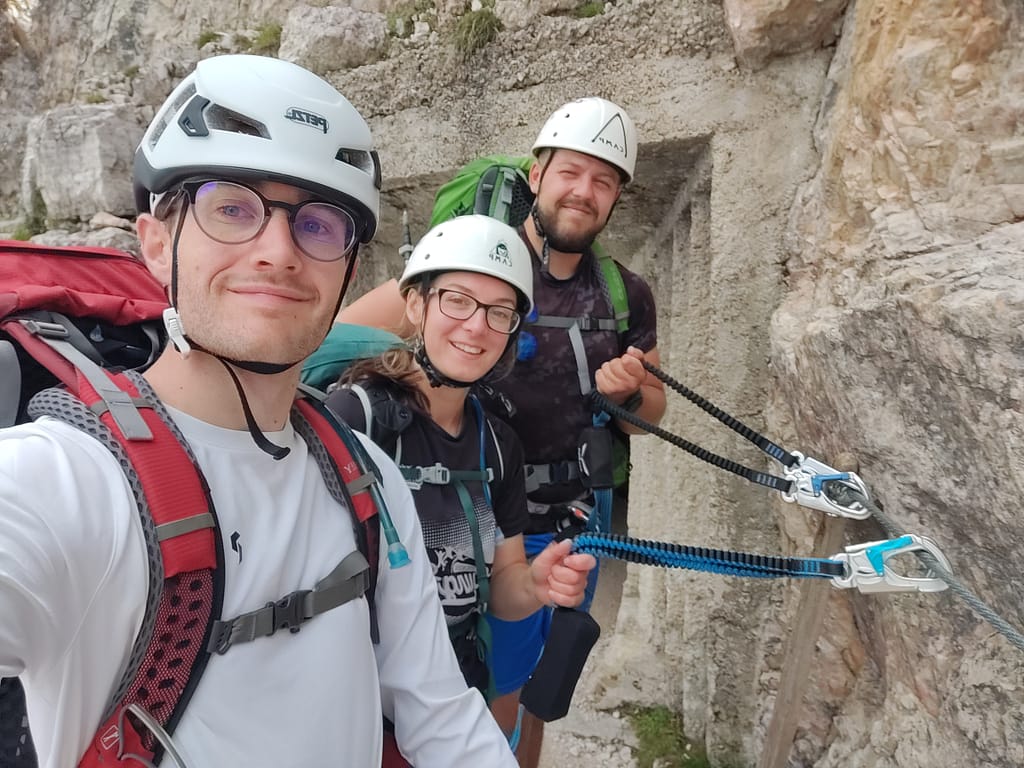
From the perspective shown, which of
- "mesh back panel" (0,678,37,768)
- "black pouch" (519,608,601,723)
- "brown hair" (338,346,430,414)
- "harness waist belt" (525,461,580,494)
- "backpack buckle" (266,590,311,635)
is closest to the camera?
"mesh back panel" (0,678,37,768)

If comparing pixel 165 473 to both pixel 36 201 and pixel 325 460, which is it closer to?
pixel 325 460

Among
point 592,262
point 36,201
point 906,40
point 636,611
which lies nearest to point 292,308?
point 592,262

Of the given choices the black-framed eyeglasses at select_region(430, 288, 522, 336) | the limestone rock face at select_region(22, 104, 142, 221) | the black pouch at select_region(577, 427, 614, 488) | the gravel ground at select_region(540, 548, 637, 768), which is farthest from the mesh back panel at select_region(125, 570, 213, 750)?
the limestone rock face at select_region(22, 104, 142, 221)

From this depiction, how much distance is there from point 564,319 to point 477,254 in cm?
63

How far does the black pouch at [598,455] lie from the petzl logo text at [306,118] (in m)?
1.72

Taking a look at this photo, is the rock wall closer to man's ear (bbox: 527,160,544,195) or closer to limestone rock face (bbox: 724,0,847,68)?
limestone rock face (bbox: 724,0,847,68)

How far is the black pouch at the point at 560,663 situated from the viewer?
1.72 meters

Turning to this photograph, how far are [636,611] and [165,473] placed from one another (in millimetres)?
4194

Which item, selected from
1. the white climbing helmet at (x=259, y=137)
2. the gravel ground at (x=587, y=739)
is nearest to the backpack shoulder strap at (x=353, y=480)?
the white climbing helmet at (x=259, y=137)

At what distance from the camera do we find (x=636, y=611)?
4.52 metres

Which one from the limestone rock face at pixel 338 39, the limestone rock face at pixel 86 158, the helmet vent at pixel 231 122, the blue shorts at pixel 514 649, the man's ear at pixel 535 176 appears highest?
the limestone rock face at pixel 338 39

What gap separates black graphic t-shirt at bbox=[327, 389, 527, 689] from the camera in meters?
1.93

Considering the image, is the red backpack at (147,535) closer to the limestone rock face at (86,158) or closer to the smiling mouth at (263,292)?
the smiling mouth at (263,292)

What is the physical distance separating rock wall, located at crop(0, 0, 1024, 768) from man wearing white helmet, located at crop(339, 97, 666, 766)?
60 centimetres
